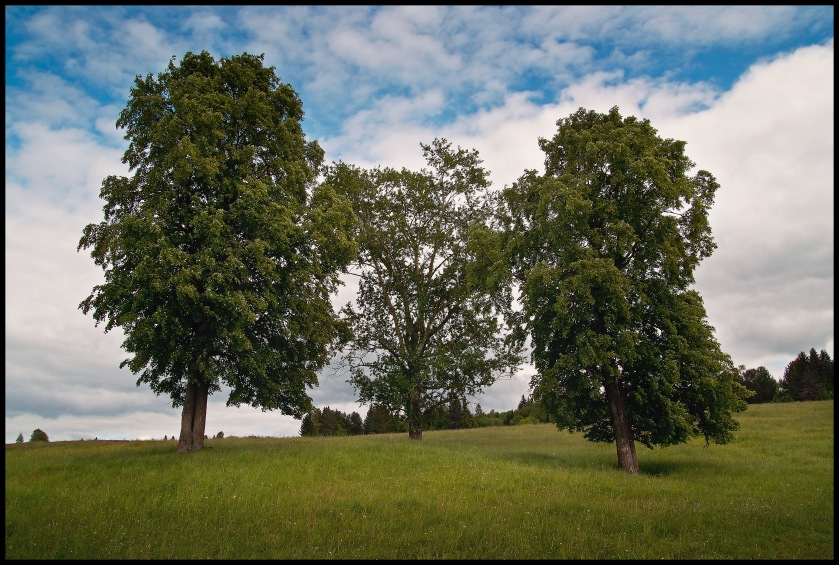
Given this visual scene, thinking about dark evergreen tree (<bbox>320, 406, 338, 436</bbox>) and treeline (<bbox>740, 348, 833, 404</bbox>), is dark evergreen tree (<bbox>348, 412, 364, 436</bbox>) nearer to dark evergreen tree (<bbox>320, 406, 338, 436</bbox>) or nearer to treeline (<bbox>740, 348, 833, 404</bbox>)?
dark evergreen tree (<bbox>320, 406, 338, 436</bbox>)

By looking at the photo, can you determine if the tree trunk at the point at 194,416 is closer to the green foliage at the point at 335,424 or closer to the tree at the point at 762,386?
the green foliage at the point at 335,424

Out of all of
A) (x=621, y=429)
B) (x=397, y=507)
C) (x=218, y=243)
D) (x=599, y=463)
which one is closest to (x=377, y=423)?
(x=599, y=463)

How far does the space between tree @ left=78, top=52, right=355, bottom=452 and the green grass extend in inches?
139

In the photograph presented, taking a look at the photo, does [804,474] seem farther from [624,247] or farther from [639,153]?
[639,153]

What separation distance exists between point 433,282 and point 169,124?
18.0 metres

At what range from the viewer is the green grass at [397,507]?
1035cm

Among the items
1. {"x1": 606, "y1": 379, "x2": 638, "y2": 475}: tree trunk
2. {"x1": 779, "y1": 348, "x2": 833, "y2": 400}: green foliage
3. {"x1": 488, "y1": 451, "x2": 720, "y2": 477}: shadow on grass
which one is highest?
{"x1": 779, "y1": 348, "x2": 833, "y2": 400}: green foliage

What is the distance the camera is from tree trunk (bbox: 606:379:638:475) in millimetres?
21047

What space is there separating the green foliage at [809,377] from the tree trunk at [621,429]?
7368 centimetres

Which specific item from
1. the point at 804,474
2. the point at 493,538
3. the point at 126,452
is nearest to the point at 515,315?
the point at 804,474

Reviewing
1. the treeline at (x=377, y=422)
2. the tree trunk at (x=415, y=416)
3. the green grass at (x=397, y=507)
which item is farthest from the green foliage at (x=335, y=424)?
the green grass at (x=397, y=507)

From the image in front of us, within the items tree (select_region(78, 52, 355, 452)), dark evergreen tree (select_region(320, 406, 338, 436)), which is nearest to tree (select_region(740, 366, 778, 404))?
dark evergreen tree (select_region(320, 406, 338, 436))

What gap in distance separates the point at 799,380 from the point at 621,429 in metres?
85.8

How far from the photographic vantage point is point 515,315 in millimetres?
24578
